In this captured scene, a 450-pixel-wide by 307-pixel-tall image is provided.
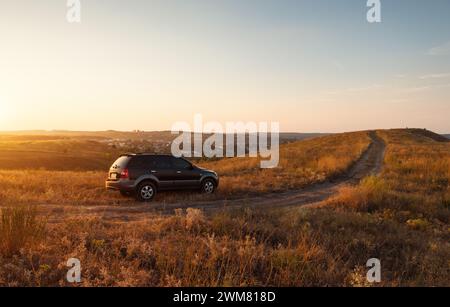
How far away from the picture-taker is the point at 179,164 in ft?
56.7

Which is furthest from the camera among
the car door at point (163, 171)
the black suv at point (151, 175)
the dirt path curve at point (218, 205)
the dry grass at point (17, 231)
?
the car door at point (163, 171)

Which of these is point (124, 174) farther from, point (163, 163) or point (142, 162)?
point (163, 163)

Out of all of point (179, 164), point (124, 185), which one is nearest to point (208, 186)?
point (179, 164)

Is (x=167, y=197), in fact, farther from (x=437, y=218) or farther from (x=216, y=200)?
(x=437, y=218)

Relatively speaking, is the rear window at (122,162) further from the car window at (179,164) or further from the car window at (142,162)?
the car window at (179,164)

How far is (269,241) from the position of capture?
9.12 metres

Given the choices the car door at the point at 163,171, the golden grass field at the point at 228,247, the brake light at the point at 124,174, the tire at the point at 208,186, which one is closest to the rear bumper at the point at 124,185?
the brake light at the point at 124,174

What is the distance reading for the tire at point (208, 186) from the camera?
1784 cm

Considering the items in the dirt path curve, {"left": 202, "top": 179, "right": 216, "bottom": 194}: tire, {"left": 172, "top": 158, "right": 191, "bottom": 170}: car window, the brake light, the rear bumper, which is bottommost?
Answer: the dirt path curve

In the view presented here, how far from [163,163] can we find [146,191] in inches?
58.1

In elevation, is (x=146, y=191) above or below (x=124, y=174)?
below

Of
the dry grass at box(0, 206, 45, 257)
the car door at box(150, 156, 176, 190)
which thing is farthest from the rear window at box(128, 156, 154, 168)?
the dry grass at box(0, 206, 45, 257)

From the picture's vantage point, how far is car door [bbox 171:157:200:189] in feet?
55.9

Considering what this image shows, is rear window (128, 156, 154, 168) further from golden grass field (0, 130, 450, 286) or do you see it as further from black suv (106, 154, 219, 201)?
golden grass field (0, 130, 450, 286)
